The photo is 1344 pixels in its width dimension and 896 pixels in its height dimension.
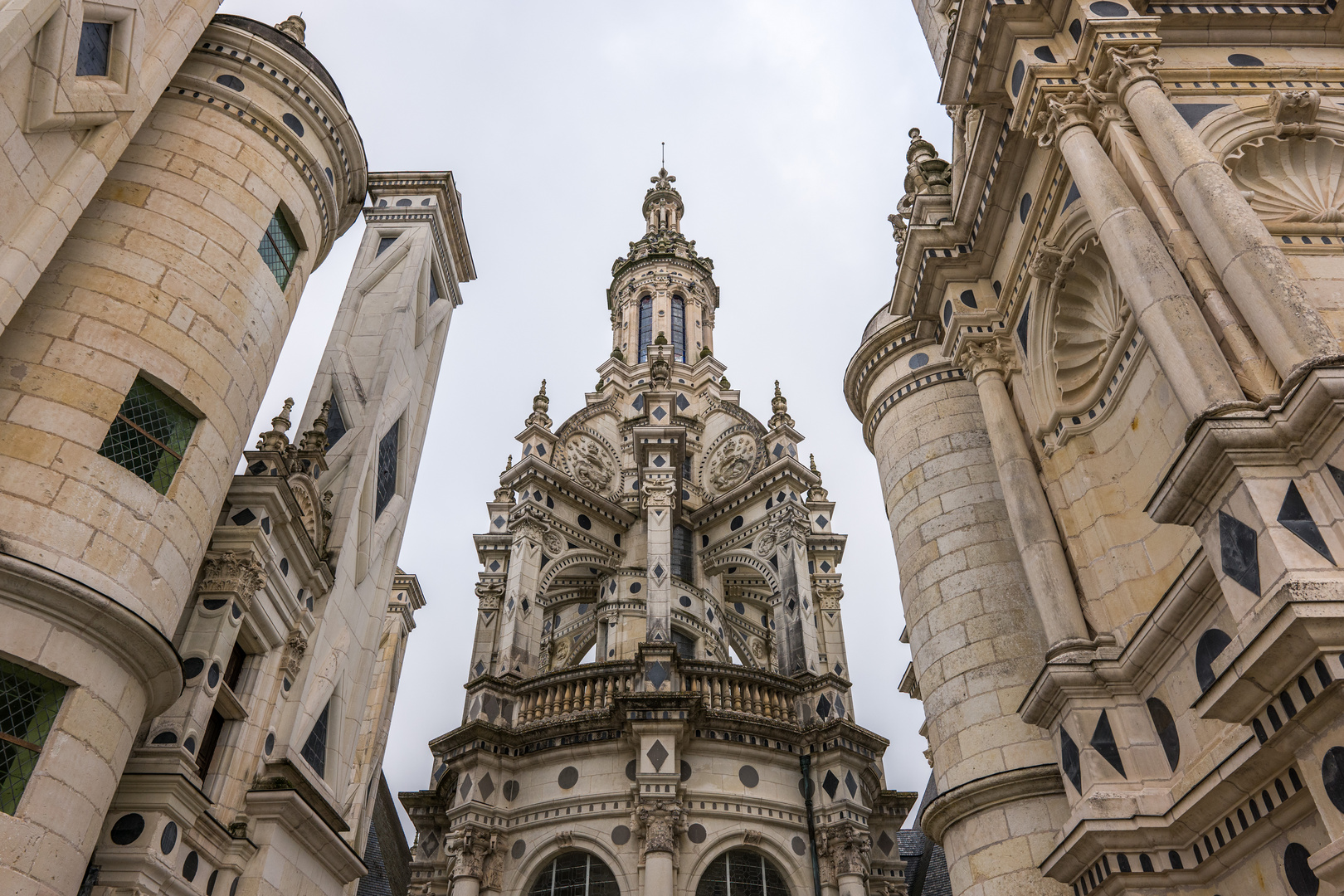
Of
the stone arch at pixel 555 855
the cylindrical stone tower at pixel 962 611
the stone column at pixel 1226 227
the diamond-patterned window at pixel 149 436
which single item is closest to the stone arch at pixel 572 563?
the stone arch at pixel 555 855

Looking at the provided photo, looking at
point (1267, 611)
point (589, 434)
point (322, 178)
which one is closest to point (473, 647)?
point (589, 434)

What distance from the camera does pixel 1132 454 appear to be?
33.0 ft

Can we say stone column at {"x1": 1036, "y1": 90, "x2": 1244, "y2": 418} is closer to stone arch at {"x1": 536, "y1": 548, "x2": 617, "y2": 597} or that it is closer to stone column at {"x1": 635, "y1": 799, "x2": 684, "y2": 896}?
stone column at {"x1": 635, "y1": 799, "x2": 684, "y2": 896}

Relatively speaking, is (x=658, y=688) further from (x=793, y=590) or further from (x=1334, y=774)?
(x=1334, y=774)

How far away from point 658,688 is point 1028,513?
39.9ft

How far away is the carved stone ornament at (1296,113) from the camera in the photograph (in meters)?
9.51

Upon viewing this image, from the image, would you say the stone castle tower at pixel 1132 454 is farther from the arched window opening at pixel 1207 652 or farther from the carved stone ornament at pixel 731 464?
the carved stone ornament at pixel 731 464

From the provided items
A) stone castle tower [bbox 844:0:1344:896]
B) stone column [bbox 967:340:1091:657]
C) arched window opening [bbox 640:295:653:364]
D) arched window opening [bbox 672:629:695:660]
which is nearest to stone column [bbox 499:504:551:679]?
arched window opening [bbox 672:629:695:660]

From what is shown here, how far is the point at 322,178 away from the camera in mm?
14742

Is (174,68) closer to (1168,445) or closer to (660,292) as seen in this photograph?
(1168,445)

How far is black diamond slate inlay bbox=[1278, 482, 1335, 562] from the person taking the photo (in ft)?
21.0

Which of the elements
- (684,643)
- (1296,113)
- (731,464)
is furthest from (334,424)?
(731,464)

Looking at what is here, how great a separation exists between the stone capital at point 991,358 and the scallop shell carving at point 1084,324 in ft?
2.90

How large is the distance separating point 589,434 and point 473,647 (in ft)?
30.4
